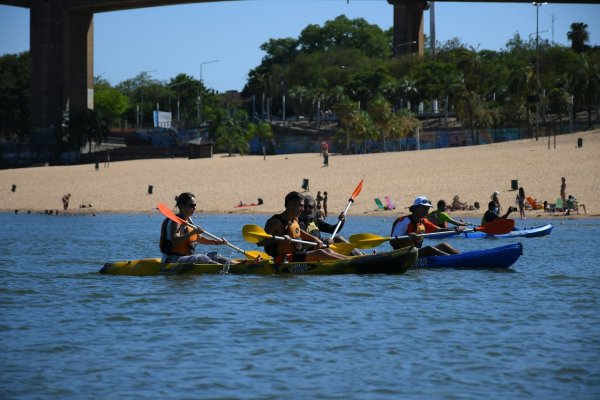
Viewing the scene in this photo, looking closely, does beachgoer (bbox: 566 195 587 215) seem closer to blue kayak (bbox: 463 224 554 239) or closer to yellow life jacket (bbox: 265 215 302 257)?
blue kayak (bbox: 463 224 554 239)

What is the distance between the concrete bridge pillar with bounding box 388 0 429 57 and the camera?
89850mm

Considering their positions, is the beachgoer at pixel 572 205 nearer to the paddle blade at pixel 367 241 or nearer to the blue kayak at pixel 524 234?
the blue kayak at pixel 524 234

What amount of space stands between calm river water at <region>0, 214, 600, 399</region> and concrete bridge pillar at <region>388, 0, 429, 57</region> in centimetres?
7295

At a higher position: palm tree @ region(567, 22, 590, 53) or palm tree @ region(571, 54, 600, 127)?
palm tree @ region(567, 22, 590, 53)

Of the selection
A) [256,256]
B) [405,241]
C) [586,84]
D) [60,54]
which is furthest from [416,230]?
[60,54]

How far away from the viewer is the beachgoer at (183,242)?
1576 cm

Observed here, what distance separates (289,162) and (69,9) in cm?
3042

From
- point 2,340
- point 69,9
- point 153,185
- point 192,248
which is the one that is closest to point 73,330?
point 2,340

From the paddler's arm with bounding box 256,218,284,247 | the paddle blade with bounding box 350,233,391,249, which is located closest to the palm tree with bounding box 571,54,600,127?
the paddle blade with bounding box 350,233,391,249

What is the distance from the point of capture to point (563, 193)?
1638 inches

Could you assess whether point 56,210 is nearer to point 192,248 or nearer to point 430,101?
point 192,248

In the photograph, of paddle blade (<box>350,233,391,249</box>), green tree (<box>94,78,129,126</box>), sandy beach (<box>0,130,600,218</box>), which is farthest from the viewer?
green tree (<box>94,78,129,126</box>)

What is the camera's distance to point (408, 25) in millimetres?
93438

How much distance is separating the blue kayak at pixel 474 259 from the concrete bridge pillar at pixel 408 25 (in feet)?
241
